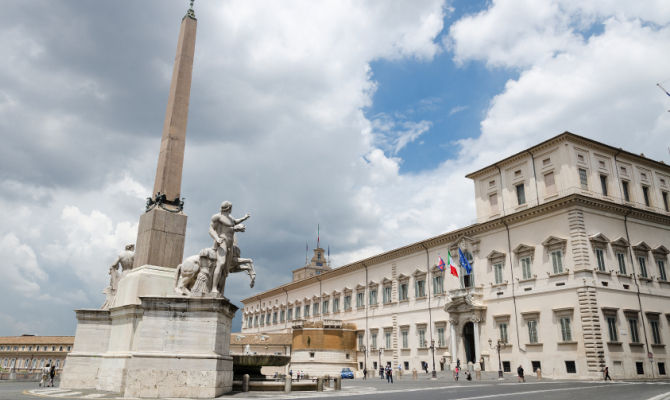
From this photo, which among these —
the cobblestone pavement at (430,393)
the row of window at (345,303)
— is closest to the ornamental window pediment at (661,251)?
the cobblestone pavement at (430,393)

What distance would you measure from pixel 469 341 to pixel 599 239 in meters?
12.3

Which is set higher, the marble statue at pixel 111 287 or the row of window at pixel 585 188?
the row of window at pixel 585 188

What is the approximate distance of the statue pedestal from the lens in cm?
1212

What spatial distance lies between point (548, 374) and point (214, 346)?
968 inches

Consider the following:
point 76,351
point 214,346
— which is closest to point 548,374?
point 214,346

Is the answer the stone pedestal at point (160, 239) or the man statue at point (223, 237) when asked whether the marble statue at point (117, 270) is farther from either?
the man statue at point (223, 237)

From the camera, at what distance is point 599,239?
30.3m

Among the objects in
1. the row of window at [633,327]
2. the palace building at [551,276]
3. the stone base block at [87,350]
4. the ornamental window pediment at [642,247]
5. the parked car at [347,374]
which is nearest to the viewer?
the stone base block at [87,350]

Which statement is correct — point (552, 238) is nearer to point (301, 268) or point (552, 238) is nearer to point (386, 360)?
point (386, 360)

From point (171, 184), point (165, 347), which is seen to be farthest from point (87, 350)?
point (171, 184)

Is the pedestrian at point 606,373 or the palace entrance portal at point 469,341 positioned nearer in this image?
the pedestrian at point 606,373

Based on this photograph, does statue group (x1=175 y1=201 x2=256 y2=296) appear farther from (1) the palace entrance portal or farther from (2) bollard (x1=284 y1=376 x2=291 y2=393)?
(1) the palace entrance portal

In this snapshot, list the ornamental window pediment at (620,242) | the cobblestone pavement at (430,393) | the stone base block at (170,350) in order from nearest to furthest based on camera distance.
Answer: the stone base block at (170,350) → the cobblestone pavement at (430,393) → the ornamental window pediment at (620,242)

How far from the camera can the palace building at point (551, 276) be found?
95.2 feet
